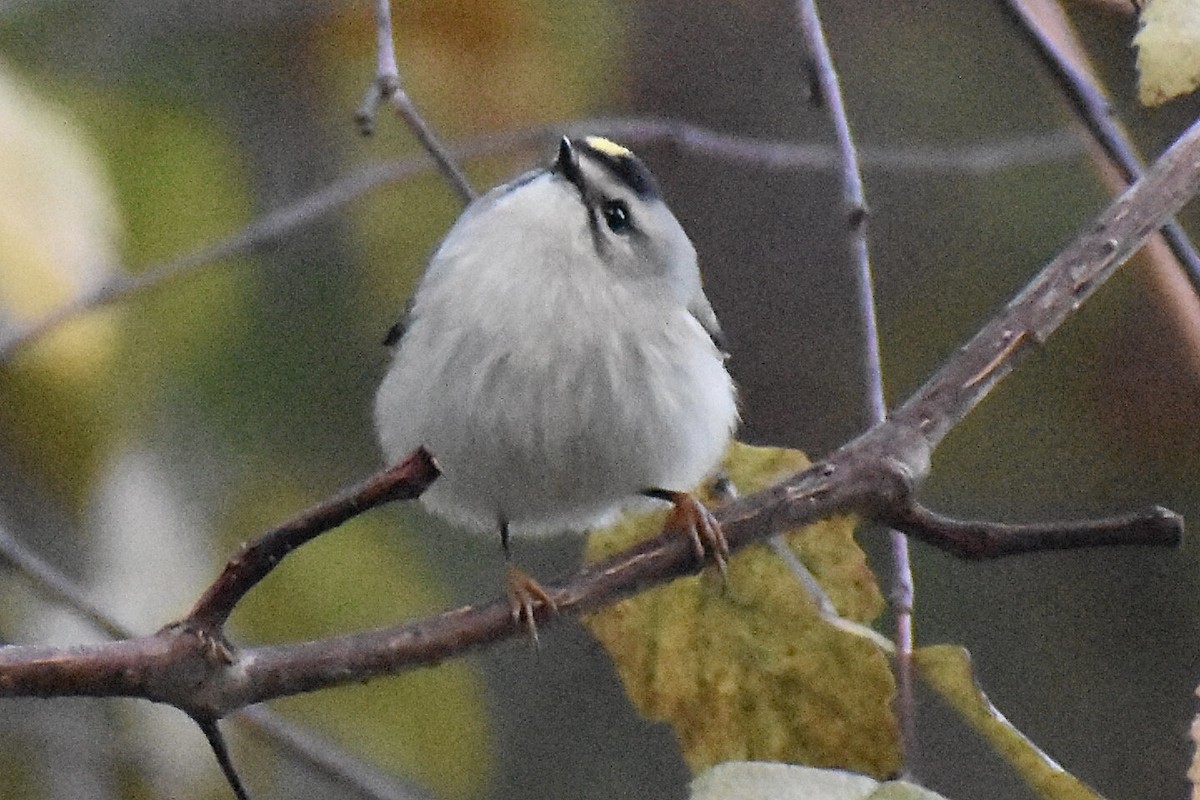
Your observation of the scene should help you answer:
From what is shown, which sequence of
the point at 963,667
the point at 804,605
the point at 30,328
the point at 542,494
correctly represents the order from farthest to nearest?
the point at 30,328 → the point at 542,494 → the point at 804,605 → the point at 963,667

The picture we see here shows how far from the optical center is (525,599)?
0.94m

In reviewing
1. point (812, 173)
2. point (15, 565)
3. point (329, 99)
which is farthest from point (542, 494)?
point (812, 173)

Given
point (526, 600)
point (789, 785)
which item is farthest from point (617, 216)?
point (789, 785)

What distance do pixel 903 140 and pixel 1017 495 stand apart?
1.69ft

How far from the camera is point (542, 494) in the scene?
4.03ft

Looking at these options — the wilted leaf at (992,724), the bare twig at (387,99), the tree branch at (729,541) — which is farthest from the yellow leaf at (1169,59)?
the bare twig at (387,99)

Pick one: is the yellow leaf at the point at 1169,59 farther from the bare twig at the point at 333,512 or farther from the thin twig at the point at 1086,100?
the bare twig at the point at 333,512

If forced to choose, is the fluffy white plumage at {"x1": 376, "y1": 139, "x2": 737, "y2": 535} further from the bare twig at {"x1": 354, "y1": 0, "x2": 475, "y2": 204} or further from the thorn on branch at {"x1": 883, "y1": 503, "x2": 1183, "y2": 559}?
the thorn on branch at {"x1": 883, "y1": 503, "x2": 1183, "y2": 559}

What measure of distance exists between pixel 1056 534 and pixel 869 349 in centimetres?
25

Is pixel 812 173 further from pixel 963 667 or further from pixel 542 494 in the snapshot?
pixel 963 667

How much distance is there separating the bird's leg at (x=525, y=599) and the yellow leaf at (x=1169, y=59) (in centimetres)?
41

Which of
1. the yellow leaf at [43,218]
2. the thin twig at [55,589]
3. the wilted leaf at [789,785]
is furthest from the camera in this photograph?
the yellow leaf at [43,218]

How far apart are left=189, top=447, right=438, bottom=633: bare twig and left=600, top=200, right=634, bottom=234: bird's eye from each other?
57cm

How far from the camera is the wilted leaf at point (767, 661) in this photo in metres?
0.91
